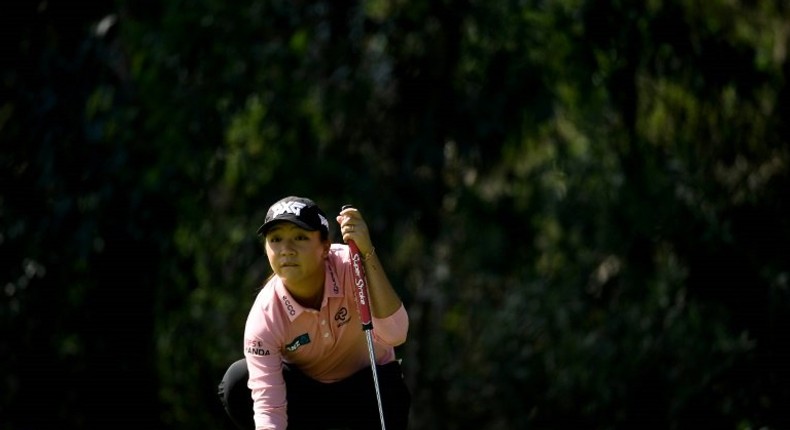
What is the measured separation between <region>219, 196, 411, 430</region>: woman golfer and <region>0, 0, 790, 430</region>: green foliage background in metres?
4.57

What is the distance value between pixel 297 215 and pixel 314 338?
0.54 m

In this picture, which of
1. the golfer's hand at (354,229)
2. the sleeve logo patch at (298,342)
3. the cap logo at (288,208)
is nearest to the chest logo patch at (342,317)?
the sleeve logo patch at (298,342)

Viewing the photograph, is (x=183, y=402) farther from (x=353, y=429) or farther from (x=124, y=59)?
(x=353, y=429)

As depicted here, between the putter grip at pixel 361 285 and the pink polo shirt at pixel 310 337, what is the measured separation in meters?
0.07

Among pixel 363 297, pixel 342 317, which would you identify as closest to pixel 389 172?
pixel 342 317

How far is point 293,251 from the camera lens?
544 cm

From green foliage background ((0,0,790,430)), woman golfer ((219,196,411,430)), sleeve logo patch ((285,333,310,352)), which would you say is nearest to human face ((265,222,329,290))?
woman golfer ((219,196,411,430))

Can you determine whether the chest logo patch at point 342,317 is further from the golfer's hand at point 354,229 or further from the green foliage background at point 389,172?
the green foliage background at point 389,172

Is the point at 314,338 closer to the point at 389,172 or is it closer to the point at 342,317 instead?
the point at 342,317

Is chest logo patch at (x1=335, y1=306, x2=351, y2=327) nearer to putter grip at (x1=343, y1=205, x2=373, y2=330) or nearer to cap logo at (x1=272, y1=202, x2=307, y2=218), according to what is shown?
putter grip at (x1=343, y1=205, x2=373, y2=330)

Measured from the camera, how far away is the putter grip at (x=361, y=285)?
5441mm

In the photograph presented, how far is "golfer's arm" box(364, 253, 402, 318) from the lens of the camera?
17.8ft

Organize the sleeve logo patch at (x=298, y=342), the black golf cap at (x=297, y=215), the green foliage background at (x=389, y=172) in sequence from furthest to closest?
the green foliage background at (x=389, y=172) → the sleeve logo patch at (x=298, y=342) → the black golf cap at (x=297, y=215)

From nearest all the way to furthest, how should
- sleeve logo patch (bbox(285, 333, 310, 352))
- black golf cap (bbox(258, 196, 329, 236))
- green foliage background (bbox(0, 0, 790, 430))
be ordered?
black golf cap (bbox(258, 196, 329, 236)), sleeve logo patch (bbox(285, 333, 310, 352)), green foliage background (bbox(0, 0, 790, 430))
